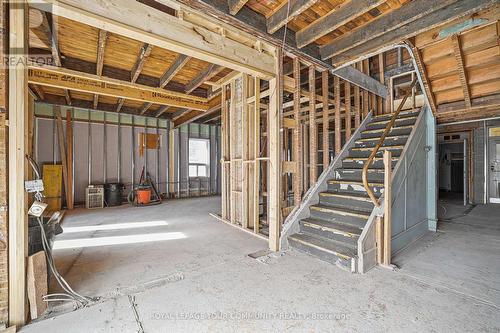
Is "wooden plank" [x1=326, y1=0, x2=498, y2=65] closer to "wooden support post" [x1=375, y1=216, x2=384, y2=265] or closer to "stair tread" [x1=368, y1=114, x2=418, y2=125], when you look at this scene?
"stair tread" [x1=368, y1=114, x2=418, y2=125]

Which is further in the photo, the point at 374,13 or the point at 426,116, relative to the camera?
the point at 426,116

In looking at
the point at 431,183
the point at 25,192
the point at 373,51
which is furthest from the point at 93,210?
the point at 431,183

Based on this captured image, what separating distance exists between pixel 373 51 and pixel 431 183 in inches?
108

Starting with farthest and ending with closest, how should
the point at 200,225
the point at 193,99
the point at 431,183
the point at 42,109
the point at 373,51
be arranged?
the point at 42,109
the point at 193,99
the point at 200,225
the point at 431,183
the point at 373,51

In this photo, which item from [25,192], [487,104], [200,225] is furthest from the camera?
[200,225]

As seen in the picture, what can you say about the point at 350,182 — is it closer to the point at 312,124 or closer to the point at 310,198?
the point at 310,198

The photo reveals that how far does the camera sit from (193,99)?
6.62 m

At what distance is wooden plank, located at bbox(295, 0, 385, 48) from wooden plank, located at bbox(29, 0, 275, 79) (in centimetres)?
82

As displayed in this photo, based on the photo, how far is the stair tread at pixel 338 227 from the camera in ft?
10.5

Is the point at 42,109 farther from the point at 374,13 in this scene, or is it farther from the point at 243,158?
the point at 374,13

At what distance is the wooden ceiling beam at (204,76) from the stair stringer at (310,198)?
3.00 m

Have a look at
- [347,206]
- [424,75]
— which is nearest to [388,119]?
[424,75]

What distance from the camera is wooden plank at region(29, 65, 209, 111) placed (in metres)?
4.97

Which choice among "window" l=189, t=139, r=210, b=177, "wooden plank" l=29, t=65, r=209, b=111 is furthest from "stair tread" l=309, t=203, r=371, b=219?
"window" l=189, t=139, r=210, b=177
